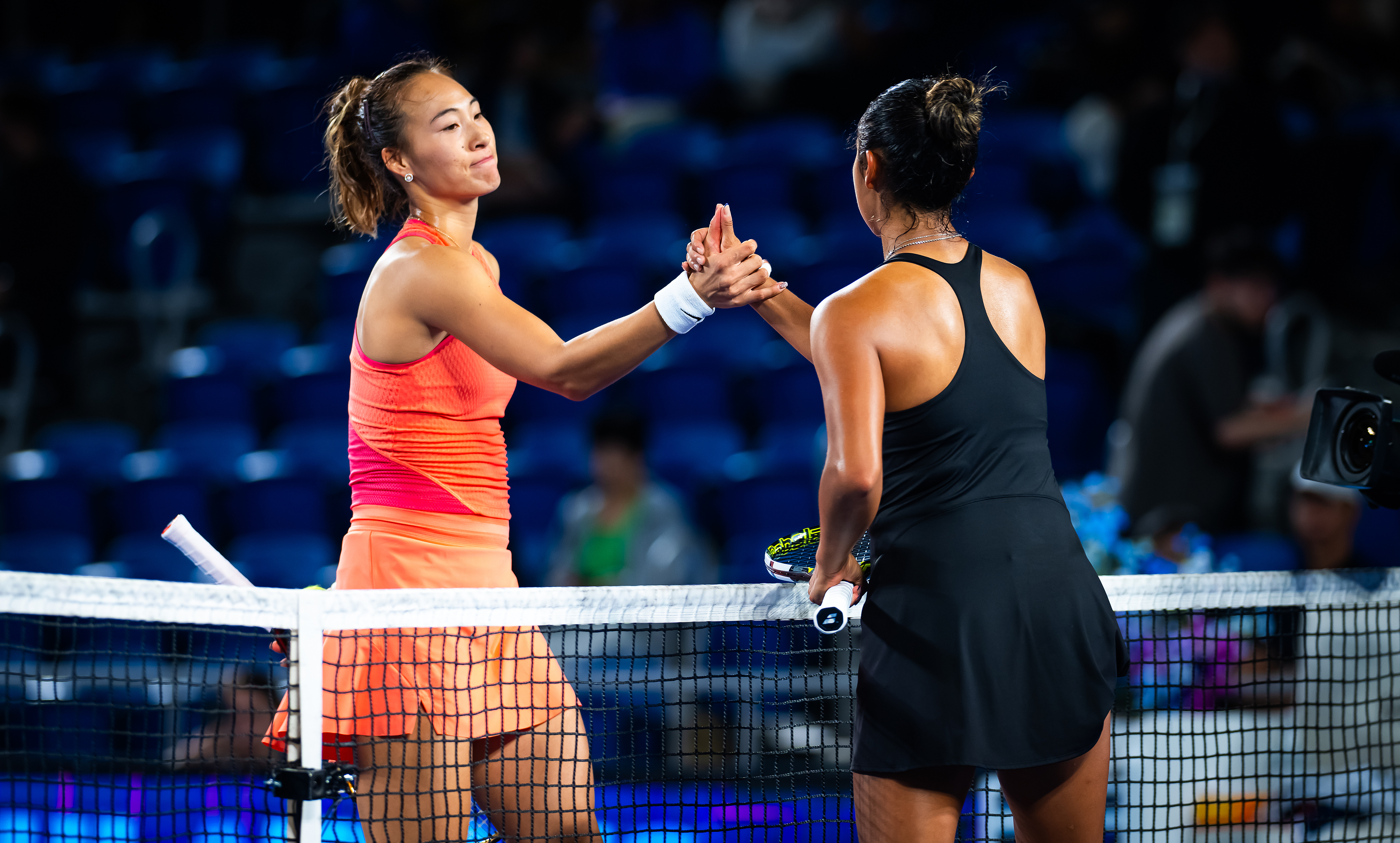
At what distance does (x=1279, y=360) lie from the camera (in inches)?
265

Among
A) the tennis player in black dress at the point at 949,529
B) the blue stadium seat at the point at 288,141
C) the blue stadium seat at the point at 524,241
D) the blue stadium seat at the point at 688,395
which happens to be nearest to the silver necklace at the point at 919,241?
the tennis player in black dress at the point at 949,529

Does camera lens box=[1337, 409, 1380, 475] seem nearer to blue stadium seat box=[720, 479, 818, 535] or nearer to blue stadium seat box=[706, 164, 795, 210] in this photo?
blue stadium seat box=[720, 479, 818, 535]

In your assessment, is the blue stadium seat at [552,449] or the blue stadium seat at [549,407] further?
the blue stadium seat at [549,407]

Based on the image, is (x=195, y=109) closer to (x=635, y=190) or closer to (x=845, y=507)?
(x=635, y=190)

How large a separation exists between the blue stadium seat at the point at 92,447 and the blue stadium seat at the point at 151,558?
2.89ft

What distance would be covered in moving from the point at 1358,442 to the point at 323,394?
5720 millimetres

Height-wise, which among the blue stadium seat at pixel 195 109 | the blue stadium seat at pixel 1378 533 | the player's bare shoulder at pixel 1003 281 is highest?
the blue stadium seat at pixel 195 109

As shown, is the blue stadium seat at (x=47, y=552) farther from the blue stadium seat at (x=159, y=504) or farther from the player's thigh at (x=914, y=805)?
the player's thigh at (x=914, y=805)

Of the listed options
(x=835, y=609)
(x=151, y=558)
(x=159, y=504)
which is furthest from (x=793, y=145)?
(x=835, y=609)

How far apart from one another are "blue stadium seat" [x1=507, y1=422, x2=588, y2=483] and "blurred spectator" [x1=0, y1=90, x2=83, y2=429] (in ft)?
11.4

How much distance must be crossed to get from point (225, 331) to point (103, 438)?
100 cm

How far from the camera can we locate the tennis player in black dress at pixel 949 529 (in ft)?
7.80

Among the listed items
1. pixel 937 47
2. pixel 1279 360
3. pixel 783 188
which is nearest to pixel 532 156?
pixel 783 188

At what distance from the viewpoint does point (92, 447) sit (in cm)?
809
